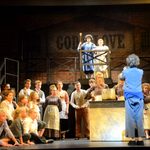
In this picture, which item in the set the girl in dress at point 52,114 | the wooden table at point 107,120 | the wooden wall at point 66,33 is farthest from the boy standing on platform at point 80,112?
the wooden wall at point 66,33

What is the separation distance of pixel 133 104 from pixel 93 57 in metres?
5.14

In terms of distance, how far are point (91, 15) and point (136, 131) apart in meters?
9.53

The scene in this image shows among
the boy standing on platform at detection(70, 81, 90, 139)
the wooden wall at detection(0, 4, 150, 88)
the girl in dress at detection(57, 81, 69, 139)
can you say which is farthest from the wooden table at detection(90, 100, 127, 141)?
the wooden wall at detection(0, 4, 150, 88)

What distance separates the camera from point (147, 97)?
27.2 feet

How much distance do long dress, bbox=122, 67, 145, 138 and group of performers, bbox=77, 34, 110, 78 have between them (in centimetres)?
484

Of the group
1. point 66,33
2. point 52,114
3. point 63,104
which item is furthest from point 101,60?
point 66,33

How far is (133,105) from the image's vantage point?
606cm

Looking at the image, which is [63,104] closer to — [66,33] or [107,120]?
[107,120]

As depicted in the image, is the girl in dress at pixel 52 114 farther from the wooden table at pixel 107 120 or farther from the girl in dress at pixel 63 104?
the wooden table at pixel 107 120

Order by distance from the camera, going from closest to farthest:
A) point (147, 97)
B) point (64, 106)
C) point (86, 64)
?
point (147, 97)
point (64, 106)
point (86, 64)

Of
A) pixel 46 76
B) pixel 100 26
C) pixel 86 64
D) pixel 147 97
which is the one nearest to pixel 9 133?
pixel 147 97

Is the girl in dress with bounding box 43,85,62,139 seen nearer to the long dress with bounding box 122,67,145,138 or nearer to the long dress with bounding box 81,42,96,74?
the long dress with bounding box 81,42,96,74

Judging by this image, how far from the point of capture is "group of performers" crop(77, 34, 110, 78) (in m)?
11.1

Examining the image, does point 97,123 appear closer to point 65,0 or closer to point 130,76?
point 130,76
